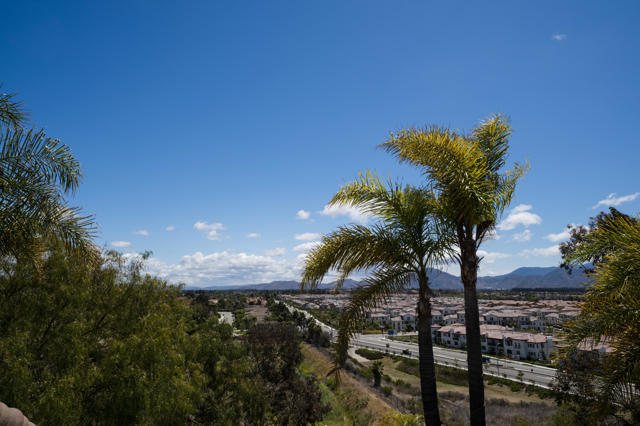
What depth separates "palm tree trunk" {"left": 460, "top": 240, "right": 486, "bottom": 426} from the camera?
19.2 feet

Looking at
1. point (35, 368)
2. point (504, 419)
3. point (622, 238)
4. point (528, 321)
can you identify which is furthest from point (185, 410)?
point (528, 321)

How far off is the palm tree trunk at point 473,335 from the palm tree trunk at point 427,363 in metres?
0.77

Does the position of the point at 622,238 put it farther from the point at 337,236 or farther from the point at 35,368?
the point at 35,368

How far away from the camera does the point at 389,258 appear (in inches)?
272

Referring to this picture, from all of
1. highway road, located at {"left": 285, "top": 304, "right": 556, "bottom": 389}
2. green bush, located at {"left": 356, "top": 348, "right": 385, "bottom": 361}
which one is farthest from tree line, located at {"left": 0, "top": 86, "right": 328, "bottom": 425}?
green bush, located at {"left": 356, "top": 348, "right": 385, "bottom": 361}

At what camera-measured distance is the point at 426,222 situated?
22.9ft

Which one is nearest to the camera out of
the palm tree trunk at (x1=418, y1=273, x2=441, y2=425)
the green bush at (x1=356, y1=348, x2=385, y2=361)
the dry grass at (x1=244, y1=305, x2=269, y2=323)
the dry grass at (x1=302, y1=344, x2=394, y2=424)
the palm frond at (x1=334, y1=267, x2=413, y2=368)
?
the palm tree trunk at (x1=418, y1=273, x2=441, y2=425)

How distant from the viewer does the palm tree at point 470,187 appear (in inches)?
230

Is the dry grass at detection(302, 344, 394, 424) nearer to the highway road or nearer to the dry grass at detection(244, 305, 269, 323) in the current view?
the highway road

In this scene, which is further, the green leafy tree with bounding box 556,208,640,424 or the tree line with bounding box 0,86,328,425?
the tree line with bounding box 0,86,328,425

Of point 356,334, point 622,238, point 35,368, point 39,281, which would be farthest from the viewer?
point 39,281

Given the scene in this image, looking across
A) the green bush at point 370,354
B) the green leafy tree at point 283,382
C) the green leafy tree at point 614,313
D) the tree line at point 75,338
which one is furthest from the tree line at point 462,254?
the green bush at point 370,354

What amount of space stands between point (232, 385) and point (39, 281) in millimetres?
9022

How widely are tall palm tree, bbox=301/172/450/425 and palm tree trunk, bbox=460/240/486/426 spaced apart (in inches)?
21.8
